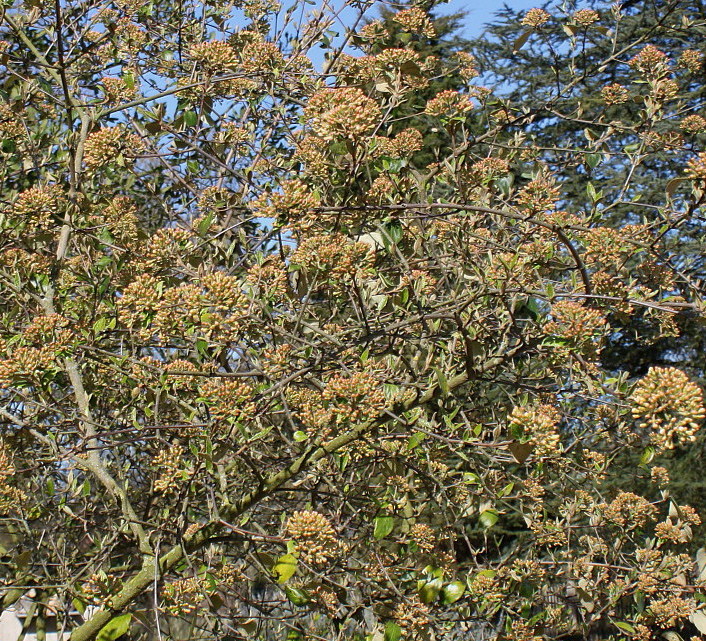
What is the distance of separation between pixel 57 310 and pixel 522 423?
1.56 meters

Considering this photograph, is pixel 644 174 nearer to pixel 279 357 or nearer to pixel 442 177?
pixel 442 177

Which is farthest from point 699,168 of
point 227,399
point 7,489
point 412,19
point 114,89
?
point 114,89

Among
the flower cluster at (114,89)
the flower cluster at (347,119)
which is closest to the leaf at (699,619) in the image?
the flower cluster at (347,119)

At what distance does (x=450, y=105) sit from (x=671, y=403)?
4.03 ft

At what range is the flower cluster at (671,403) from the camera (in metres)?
1.36

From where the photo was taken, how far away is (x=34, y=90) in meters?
3.14

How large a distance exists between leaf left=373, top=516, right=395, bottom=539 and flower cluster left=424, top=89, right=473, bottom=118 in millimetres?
1150

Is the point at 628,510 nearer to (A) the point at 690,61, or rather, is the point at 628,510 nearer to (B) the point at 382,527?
(B) the point at 382,527

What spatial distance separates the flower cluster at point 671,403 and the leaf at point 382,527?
2.54 feet

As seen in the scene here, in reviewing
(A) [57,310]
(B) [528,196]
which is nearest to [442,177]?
(B) [528,196]

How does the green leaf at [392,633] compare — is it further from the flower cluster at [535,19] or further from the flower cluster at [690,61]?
the flower cluster at [690,61]

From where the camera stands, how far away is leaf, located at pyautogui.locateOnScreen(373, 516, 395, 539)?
192 centimetres

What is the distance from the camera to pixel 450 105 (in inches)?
89.0

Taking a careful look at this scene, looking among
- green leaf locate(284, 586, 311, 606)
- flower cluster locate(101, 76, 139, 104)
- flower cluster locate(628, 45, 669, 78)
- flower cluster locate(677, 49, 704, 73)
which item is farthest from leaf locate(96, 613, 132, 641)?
flower cluster locate(677, 49, 704, 73)
